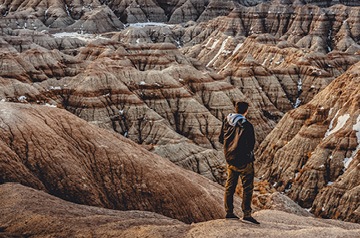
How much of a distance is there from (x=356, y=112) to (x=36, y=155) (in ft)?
108

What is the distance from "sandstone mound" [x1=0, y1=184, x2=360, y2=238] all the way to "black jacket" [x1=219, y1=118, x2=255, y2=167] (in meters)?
1.54

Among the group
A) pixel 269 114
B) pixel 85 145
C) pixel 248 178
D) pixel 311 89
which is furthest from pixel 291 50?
pixel 248 178

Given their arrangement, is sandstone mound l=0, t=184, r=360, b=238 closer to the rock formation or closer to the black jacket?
the black jacket

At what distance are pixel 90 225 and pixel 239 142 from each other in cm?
424

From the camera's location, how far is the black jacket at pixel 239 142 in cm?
1085

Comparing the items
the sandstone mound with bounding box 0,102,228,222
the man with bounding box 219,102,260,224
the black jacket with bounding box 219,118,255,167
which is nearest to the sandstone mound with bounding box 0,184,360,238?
the man with bounding box 219,102,260,224

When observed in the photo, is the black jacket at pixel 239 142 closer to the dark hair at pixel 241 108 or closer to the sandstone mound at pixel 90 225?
the dark hair at pixel 241 108

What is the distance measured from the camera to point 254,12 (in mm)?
133750

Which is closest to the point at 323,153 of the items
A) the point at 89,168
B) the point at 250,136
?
the point at 89,168

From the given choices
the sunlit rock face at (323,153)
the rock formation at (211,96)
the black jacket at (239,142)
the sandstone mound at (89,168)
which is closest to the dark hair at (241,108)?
the black jacket at (239,142)

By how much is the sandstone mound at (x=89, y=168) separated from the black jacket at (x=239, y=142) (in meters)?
7.26

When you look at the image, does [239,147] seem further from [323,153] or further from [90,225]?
[323,153]

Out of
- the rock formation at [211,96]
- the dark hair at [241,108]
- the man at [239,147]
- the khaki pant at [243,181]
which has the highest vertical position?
the dark hair at [241,108]

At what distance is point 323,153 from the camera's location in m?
42.6
